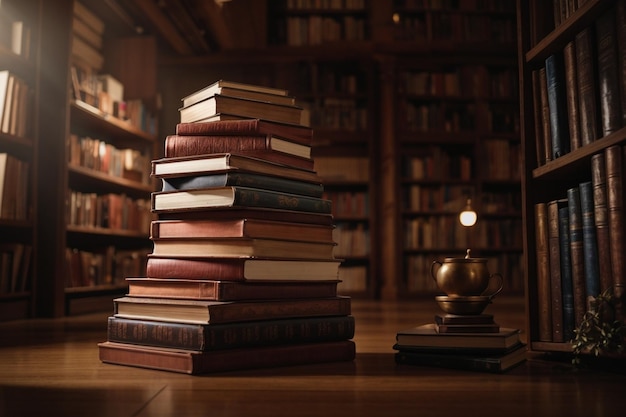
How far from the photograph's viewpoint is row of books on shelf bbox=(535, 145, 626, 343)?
4.49 ft

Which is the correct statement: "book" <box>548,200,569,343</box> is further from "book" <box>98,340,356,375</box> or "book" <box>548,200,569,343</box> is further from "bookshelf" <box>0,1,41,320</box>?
"bookshelf" <box>0,1,41,320</box>

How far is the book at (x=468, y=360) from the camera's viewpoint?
1.46m

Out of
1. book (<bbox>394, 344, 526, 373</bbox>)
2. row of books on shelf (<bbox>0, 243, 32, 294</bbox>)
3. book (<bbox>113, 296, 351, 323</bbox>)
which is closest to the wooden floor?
book (<bbox>394, 344, 526, 373</bbox>)

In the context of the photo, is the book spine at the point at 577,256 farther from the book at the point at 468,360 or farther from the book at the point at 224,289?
the book at the point at 224,289

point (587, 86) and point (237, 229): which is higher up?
point (587, 86)

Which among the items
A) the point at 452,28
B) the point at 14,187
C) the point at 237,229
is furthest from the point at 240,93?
the point at 452,28

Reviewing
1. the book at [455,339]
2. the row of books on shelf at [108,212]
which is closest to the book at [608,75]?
the book at [455,339]

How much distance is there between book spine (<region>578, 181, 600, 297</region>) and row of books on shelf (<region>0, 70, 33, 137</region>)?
293 cm

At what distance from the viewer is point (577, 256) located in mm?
1542

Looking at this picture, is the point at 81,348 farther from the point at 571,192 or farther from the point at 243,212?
the point at 571,192

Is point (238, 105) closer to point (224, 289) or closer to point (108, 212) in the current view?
point (224, 289)

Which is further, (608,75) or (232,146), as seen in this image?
(232,146)

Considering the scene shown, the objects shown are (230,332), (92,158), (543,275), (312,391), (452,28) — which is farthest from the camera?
(452,28)

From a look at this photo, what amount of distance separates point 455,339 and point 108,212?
359 centimetres
